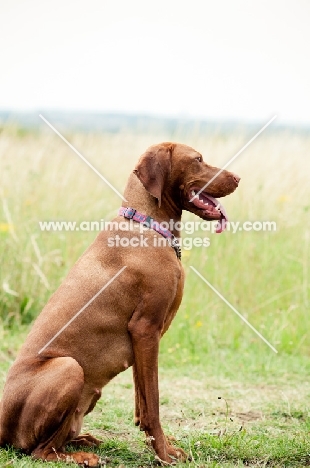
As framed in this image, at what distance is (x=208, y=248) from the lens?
791 cm

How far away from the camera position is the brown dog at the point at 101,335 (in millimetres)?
3787

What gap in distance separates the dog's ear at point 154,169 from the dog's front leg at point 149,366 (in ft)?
2.25

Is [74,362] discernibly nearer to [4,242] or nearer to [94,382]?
[94,382]

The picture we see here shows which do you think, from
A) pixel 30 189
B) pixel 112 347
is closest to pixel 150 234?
pixel 112 347

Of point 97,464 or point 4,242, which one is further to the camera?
point 4,242

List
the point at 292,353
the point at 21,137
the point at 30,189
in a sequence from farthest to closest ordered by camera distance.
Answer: the point at 21,137, the point at 30,189, the point at 292,353

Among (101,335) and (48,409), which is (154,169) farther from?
(48,409)

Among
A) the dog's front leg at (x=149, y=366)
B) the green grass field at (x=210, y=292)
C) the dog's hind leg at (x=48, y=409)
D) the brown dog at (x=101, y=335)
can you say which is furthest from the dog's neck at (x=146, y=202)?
the green grass field at (x=210, y=292)

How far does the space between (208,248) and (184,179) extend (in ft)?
12.3

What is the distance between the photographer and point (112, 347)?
3988mm

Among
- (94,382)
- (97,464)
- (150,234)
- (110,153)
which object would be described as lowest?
(97,464)

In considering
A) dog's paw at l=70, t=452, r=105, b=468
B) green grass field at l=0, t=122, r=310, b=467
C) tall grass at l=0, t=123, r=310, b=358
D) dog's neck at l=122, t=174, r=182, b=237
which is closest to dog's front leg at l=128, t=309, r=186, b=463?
green grass field at l=0, t=122, r=310, b=467

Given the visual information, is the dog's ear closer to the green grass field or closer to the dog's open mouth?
the dog's open mouth

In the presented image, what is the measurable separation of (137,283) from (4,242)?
3763 mm
